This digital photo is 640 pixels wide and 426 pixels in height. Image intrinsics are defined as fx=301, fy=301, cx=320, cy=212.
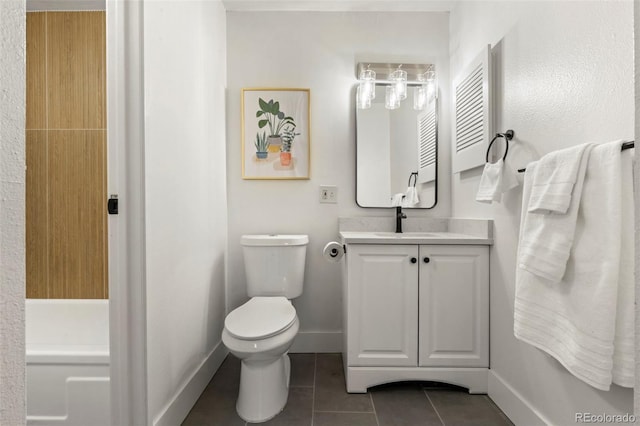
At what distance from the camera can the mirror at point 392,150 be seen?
2105 millimetres

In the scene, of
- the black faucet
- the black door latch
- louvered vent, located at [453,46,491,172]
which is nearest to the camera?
the black door latch

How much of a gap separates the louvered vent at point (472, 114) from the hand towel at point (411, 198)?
0.98ft

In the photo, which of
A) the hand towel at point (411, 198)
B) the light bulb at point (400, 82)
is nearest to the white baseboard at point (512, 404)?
the hand towel at point (411, 198)

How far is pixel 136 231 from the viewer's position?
3.65 ft

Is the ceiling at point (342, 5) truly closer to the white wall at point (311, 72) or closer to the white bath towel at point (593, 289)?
the white wall at point (311, 72)

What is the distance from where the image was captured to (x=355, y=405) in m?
1.51

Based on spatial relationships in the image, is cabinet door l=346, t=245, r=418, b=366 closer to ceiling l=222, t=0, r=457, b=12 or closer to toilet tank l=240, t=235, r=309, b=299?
toilet tank l=240, t=235, r=309, b=299

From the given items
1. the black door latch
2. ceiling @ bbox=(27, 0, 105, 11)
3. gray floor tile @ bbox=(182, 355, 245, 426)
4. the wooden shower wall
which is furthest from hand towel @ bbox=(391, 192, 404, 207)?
ceiling @ bbox=(27, 0, 105, 11)

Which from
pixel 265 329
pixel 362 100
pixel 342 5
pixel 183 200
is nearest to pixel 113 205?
pixel 183 200

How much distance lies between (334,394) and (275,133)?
1.68 meters

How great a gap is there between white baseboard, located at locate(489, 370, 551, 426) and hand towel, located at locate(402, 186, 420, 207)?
109cm

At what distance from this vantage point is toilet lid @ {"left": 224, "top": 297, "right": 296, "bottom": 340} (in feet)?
4.45

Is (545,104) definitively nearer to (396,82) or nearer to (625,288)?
(625,288)

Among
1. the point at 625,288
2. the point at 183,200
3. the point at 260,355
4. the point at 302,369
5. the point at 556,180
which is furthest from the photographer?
the point at 302,369
